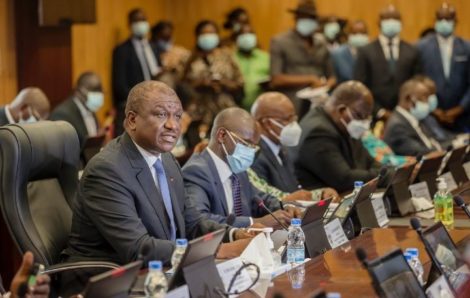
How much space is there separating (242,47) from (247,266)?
28.9 ft

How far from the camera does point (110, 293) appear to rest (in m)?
3.25

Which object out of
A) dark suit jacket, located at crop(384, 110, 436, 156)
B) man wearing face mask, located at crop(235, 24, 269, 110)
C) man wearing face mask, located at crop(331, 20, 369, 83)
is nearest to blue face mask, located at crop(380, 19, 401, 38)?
man wearing face mask, located at crop(331, 20, 369, 83)

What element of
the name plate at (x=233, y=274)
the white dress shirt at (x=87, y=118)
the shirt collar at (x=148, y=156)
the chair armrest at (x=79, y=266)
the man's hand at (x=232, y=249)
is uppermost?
the shirt collar at (x=148, y=156)

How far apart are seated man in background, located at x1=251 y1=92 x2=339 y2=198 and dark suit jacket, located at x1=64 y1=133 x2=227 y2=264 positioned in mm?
1912

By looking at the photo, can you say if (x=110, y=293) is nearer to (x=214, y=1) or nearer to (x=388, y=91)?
(x=388, y=91)

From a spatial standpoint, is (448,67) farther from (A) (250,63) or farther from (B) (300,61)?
(A) (250,63)

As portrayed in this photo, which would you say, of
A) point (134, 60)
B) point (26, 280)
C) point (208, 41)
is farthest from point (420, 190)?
point (134, 60)

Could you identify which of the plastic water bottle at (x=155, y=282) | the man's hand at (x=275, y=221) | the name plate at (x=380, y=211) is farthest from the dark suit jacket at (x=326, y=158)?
the plastic water bottle at (x=155, y=282)

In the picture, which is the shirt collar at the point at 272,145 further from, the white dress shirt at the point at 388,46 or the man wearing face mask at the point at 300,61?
the white dress shirt at the point at 388,46

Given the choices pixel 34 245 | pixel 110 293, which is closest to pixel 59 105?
pixel 34 245

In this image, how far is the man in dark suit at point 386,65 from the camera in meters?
11.2

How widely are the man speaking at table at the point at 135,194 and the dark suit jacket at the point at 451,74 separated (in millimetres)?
7052

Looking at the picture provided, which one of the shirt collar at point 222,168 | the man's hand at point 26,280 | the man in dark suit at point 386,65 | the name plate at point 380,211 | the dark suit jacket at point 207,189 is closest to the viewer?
the man's hand at point 26,280

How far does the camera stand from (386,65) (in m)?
11.2
